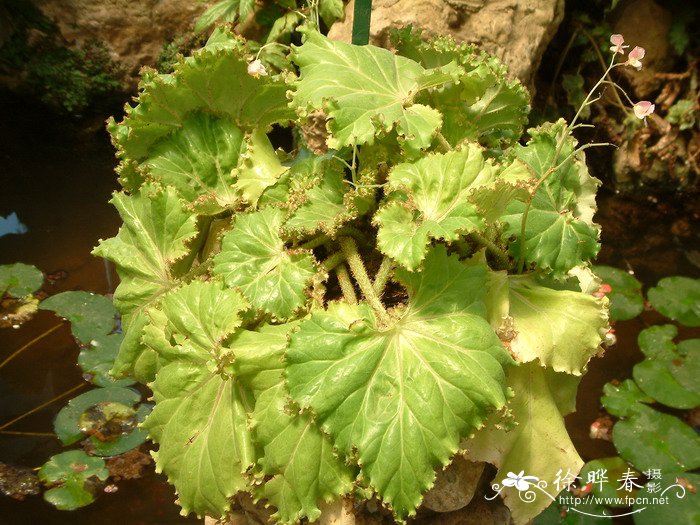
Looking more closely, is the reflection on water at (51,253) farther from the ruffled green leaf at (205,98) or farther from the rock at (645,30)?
the rock at (645,30)

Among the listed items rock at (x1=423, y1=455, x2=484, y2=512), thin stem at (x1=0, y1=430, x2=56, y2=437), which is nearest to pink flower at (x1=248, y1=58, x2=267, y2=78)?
rock at (x1=423, y1=455, x2=484, y2=512)

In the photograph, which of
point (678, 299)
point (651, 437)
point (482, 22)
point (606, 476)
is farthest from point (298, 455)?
point (678, 299)

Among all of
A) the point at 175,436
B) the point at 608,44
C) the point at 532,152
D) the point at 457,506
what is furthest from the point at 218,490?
the point at 608,44

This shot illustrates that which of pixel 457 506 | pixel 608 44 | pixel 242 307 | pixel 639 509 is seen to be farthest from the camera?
pixel 608 44

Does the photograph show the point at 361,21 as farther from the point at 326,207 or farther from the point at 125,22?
the point at 125,22

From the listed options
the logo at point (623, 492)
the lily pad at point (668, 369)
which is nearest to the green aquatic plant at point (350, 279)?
the logo at point (623, 492)

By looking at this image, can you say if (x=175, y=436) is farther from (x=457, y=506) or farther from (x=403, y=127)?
(x=403, y=127)

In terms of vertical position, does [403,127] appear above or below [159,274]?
above
